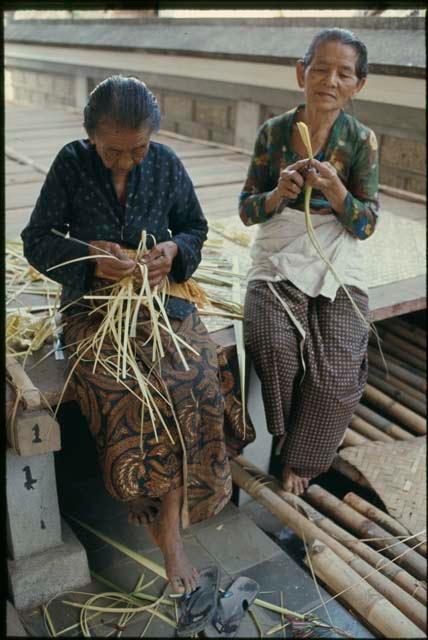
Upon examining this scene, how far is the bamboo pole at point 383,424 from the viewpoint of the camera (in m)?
2.59

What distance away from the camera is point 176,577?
1.66 m

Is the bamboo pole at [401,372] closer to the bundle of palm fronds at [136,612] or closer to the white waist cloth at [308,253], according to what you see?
the white waist cloth at [308,253]

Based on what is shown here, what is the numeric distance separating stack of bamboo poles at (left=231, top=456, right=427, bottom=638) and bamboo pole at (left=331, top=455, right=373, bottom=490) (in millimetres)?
140

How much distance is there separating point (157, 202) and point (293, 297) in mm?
569

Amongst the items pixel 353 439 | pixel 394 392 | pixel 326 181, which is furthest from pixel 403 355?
pixel 326 181

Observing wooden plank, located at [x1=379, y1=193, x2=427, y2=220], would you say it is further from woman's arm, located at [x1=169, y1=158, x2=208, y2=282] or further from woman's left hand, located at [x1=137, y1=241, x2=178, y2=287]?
woman's left hand, located at [x1=137, y1=241, x2=178, y2=287]

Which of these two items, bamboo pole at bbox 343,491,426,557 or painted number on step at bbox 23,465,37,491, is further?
bamboo pole at bbox 343,491,426,557

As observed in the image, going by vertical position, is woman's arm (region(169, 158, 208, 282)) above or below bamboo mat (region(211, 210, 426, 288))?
above

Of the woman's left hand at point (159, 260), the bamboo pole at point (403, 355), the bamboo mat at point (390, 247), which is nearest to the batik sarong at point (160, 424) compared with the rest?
the woman's left hand at point (159, 260)

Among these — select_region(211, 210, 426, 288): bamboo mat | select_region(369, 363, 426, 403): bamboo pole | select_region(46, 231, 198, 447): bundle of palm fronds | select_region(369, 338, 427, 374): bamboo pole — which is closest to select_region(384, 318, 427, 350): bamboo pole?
select_region(369, 338, 427, 374): bamboo pole

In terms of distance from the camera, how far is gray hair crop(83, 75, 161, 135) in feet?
4.74

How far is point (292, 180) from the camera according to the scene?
1.80 metres

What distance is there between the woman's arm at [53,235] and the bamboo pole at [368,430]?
4.92ft

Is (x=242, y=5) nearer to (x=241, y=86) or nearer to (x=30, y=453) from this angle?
(x=241, y=86)
